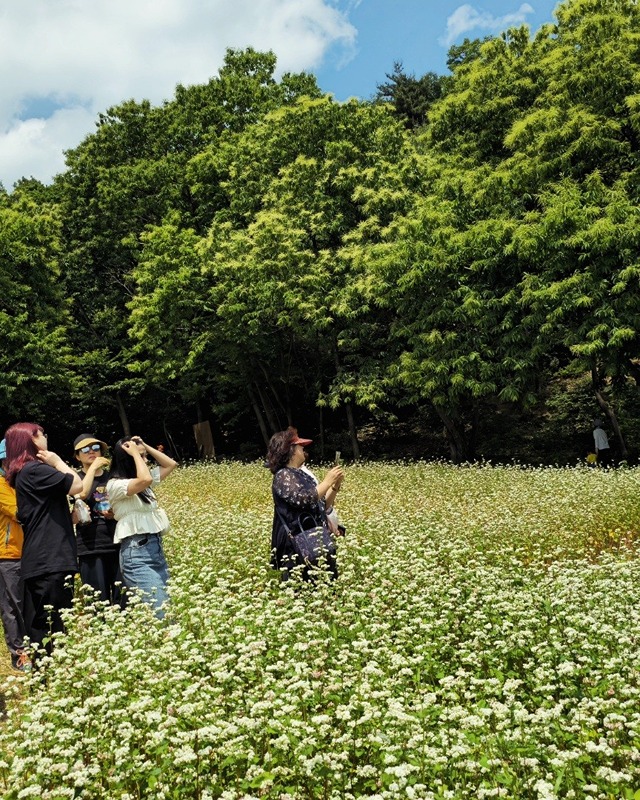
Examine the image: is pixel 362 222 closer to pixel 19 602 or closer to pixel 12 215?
pixel 12 215

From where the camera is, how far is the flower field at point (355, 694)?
11.1ft

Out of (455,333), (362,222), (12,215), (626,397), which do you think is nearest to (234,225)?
(362,222)

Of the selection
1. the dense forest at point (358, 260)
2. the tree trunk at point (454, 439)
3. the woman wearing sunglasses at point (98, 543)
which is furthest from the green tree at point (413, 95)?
the woman wearing sunglasses at point (98, 543)

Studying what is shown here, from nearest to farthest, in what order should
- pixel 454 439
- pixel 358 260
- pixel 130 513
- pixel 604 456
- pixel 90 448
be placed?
pixel 130 513 < pixel 90 448 < pixel 358 260 < pixel 604 456 < pixel 454 439

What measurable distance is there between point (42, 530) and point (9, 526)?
88cm

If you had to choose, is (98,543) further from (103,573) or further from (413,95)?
(413,95)

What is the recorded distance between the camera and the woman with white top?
6395mm

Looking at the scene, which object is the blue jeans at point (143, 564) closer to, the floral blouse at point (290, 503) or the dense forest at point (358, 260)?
the floral blouse at point (290, 503)

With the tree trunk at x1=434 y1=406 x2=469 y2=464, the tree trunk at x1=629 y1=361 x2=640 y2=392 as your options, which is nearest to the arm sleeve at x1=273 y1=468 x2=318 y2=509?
the tree trunk at x1=629 y1=361 x2=640 y2=392

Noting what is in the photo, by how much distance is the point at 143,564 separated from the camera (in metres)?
6.47

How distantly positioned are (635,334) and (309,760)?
54.2ft

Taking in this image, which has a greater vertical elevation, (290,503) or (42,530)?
(42,530)

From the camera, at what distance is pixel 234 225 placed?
28.9 metres

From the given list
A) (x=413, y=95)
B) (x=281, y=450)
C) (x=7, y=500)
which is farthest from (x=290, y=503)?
(x=413, y=95)
